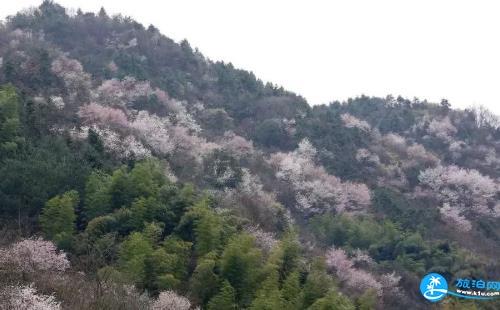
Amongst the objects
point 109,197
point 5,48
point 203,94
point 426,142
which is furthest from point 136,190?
point 426,142

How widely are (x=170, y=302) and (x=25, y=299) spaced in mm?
6182

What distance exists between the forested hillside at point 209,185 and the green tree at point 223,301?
6 centimetres

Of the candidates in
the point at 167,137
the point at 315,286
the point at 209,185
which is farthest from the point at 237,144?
the point at 315,286

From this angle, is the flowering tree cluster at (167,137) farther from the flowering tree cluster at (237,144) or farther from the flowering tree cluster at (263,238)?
the flowering tree cluster at (263,238)

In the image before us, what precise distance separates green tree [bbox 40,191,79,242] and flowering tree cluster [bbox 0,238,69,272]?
113 cm

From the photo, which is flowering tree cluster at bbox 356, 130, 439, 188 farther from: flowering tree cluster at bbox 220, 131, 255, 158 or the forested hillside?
flowering tree cluster at bbox 220, 131, 255, 158

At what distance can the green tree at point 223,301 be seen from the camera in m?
24.6

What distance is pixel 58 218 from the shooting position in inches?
1086

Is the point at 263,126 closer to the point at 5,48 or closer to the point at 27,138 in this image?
the point at 5,48

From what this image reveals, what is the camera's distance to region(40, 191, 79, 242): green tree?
2750 centimetres

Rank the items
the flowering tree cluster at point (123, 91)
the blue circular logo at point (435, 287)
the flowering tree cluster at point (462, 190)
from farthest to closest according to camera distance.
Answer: the flowering tree cluster at point (462, 190) < the flowering tree cluster at point (123, 91) < the blue circular logo at point (435, 287)

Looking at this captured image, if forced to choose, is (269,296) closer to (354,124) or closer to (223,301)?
(223,301)

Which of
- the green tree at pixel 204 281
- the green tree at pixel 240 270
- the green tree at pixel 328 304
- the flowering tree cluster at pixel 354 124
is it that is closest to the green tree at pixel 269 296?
the green tree at pixel 240 270

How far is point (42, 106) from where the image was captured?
122 feet
